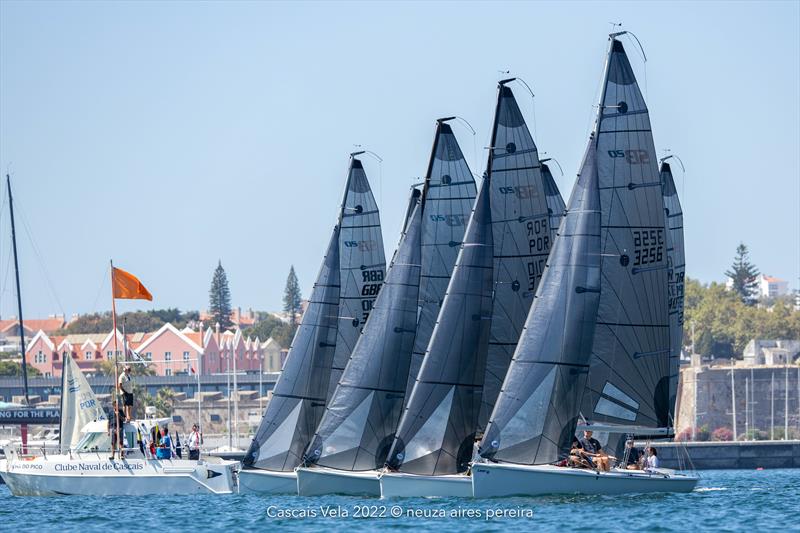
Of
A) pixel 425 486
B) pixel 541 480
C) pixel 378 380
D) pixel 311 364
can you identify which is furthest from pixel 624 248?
pixel 311 364

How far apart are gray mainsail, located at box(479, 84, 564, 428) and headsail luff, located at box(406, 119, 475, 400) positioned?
71.4 inches

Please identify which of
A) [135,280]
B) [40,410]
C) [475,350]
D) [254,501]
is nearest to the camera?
[475,350]

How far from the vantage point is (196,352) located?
180 metres

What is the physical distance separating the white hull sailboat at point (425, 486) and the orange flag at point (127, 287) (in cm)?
1356

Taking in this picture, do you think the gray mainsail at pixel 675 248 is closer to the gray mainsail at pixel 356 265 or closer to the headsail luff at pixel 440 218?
the headsail luff at pixel 440 218

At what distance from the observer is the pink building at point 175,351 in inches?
7072

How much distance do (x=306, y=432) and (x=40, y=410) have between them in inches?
1360

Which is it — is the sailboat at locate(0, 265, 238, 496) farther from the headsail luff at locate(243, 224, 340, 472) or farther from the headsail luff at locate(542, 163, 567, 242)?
the headsail luff at locate(542, 163, 567, 242)

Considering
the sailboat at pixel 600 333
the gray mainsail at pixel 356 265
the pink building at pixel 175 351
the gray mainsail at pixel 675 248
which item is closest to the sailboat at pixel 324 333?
the gray mainsail at pixel 356 265

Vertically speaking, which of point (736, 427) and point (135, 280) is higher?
point (135, 280)

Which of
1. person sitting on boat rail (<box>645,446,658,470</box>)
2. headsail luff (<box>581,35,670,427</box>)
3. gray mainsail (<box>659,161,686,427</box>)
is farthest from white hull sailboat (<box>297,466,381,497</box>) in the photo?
gray mainsail (<box>659,161,686,427</box>)

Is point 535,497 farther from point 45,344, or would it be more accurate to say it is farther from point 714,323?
point 45,344

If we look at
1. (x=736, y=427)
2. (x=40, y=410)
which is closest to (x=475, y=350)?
(x=40, y=410)

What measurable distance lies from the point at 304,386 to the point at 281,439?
1.71m
